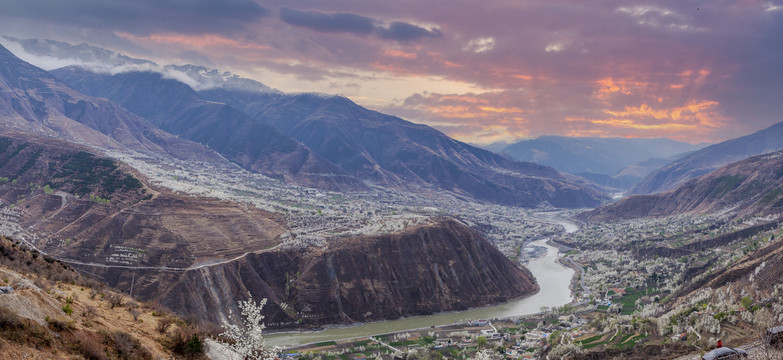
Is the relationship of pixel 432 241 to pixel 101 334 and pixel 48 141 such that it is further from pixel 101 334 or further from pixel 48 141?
pixel 48 141

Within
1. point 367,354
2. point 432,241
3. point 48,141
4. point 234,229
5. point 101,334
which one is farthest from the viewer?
point 48,141

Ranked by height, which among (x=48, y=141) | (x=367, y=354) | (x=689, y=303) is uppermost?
(x=48, y=141)

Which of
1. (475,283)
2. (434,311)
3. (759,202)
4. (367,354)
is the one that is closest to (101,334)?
(367,354)

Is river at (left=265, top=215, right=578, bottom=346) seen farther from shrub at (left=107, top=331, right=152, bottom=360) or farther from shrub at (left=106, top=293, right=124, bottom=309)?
shrub at (left=107, top=331, right=152, bottom=360)

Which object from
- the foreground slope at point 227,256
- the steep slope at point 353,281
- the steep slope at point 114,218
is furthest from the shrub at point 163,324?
the steep slope at point 114,218

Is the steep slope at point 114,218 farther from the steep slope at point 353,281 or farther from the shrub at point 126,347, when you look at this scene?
the shrub at point 126,347
